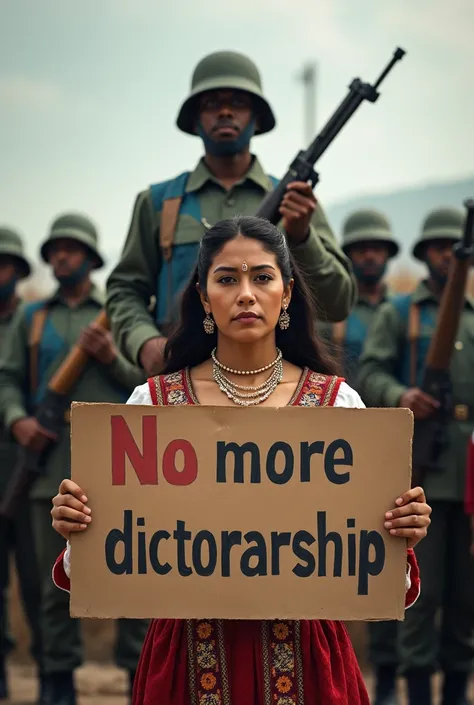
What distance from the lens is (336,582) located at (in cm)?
342

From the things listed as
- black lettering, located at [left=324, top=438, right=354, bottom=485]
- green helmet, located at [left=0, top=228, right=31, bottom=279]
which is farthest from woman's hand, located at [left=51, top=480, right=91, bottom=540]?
green helmet, located at [left=0, top=228, right=31, bottom=279]

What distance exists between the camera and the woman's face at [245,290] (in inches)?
140

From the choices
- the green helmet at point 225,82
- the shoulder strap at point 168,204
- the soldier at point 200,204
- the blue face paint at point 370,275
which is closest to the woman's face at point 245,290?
the soldier at point 200,204

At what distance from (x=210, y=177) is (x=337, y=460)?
2.19 metres

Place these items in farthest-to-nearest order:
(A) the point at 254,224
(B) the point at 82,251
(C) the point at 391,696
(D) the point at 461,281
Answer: (B) the point at 82,251, (C) the point at 391,696, (D) the point at 461,281, (A) the point at 254,224

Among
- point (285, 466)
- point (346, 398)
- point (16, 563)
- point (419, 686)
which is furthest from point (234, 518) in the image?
point (16, 563)

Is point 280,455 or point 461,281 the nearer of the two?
point 280,455

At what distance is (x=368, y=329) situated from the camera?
28.1 feet

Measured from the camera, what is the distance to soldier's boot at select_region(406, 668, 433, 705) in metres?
6.93

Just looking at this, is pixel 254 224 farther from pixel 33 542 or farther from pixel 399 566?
pixel 33 542

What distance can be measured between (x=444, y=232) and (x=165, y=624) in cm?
469

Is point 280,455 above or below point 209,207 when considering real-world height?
below

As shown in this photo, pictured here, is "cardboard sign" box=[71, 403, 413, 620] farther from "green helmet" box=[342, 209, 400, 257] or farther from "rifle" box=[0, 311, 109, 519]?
"green helmet" box=[342, 209, 400, 257]

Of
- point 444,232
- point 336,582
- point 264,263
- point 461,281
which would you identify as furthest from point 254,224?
point 444,232
